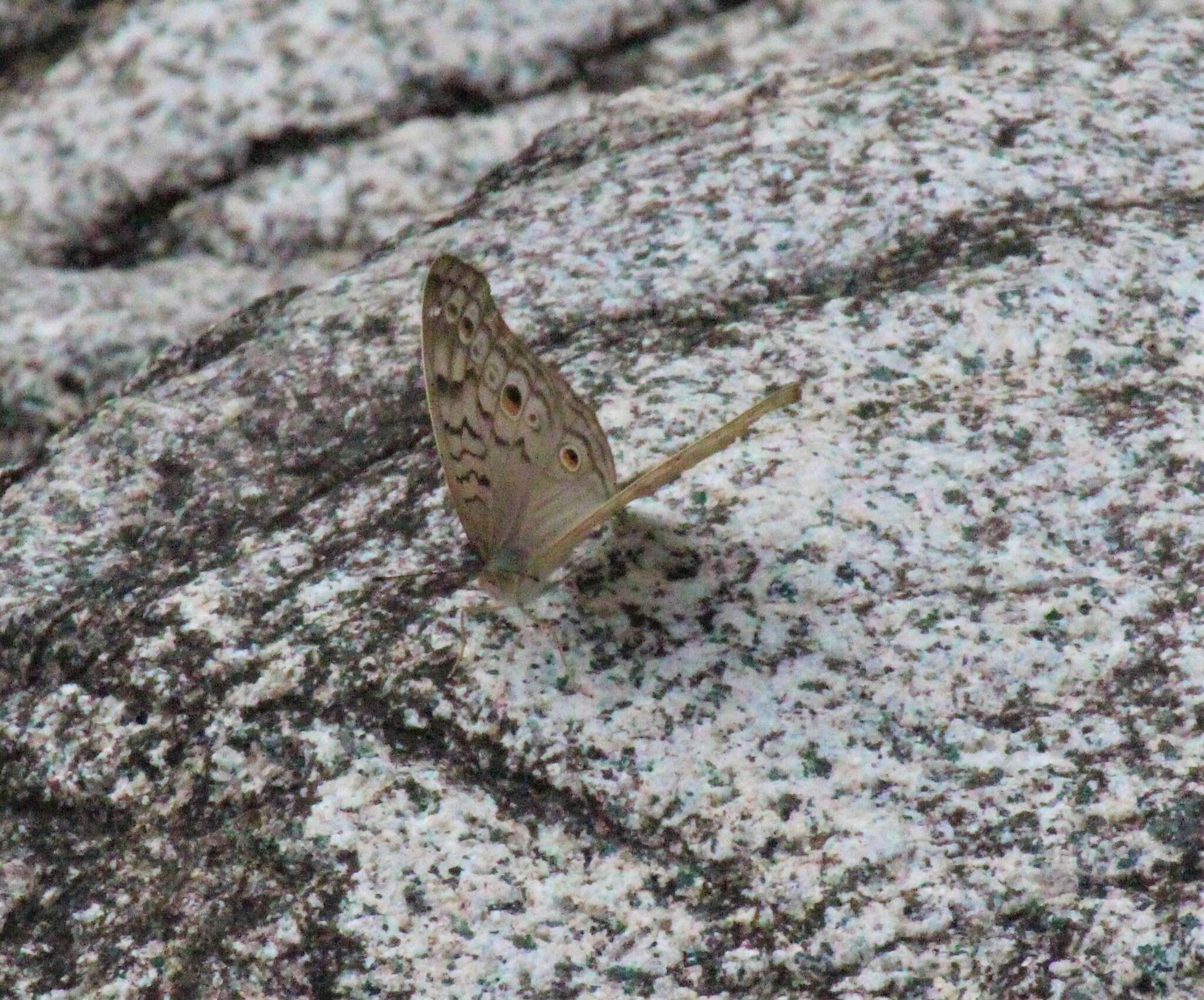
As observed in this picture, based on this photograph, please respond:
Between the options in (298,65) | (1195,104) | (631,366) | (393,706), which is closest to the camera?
(393,706)

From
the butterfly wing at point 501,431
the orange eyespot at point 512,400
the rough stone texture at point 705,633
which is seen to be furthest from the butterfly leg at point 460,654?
the orange eyespot at point 512,400

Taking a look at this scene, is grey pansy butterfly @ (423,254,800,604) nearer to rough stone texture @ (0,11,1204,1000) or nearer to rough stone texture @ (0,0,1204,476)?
rough stone texture @ (0,11,1204,1000)

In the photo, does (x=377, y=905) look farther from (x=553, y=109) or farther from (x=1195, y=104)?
(x=553, y=109)

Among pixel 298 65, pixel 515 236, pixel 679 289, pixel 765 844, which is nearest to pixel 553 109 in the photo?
pixel 298 65

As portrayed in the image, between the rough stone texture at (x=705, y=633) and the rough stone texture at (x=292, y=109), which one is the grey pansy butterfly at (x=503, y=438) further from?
the rough stone texture at (x=292, y=109)

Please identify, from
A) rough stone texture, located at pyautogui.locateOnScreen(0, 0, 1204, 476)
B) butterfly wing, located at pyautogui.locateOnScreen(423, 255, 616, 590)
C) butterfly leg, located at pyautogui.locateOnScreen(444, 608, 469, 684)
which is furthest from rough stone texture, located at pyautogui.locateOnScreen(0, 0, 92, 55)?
butterfly leg, located at pyautogui.locateOnScreen(444, 608, 469, 684)

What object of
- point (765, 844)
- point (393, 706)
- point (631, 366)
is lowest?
point (765, 844)

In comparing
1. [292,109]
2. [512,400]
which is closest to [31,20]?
[292,109]

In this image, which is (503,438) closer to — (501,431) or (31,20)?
(501,431)
